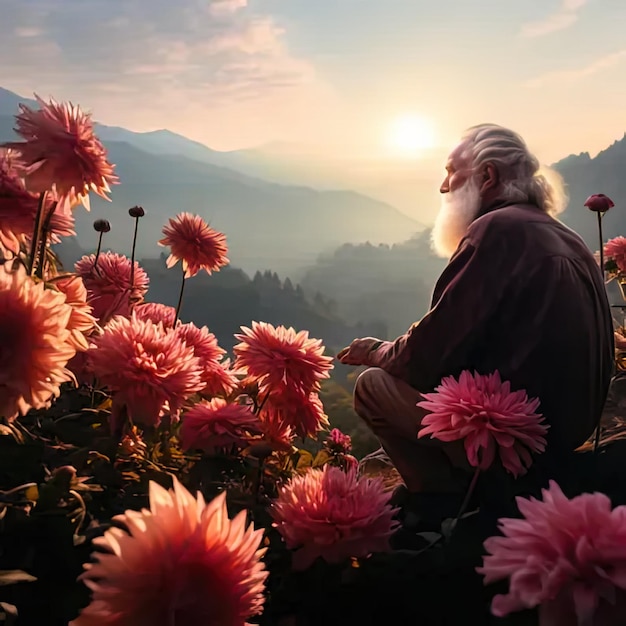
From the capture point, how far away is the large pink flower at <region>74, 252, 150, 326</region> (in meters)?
1.11

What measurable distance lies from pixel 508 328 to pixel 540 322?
49 mm

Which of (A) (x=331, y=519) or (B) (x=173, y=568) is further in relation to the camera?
(A) (x=331, y=519)

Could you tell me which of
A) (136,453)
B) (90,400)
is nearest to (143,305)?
(90,400)

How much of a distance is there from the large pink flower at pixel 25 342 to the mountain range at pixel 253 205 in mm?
1308

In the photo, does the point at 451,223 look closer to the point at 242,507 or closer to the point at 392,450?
the point at 392,450

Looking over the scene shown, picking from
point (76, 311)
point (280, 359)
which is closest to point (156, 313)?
point (280, 359)

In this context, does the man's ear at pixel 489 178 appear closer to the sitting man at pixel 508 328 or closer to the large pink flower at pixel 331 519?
the sitting man at pixel 508 328

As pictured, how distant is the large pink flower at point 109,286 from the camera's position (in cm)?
111

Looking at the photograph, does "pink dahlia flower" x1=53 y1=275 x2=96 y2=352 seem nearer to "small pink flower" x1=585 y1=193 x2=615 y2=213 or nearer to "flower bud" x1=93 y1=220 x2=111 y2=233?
"flower bud" x1=93 y1=220 x2=111 y2=233

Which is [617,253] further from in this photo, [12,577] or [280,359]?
[12,577]

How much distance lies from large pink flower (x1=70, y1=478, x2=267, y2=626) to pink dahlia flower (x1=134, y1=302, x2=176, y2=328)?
69 centimetres

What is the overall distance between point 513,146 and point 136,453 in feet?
2.59

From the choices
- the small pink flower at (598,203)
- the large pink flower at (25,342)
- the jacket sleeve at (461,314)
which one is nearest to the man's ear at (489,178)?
the jacket sleeve at (461,314)

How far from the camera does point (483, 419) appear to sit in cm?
79
